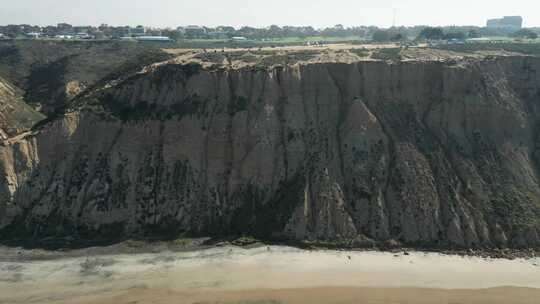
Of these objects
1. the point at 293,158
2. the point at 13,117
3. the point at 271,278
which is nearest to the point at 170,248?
the point at 271,278

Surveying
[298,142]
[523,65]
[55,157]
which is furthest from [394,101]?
[55,157]

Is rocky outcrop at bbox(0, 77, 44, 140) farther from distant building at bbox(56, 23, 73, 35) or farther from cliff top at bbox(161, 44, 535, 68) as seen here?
distant building at bbox(56, 23, 73, 35)

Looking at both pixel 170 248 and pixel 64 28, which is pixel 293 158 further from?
pixel 64 28

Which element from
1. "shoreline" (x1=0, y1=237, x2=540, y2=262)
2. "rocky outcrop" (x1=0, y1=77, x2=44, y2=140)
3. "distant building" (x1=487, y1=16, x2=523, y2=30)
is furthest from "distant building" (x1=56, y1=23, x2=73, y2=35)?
"distant building" (x1=487, y1=16, x2=523, y2=30)

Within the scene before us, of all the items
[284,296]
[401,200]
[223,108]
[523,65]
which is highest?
[523,65]

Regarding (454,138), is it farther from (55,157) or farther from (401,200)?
(55,157)

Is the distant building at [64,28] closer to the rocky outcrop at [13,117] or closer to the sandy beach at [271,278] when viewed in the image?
the rocky outcrop at [13,117]
